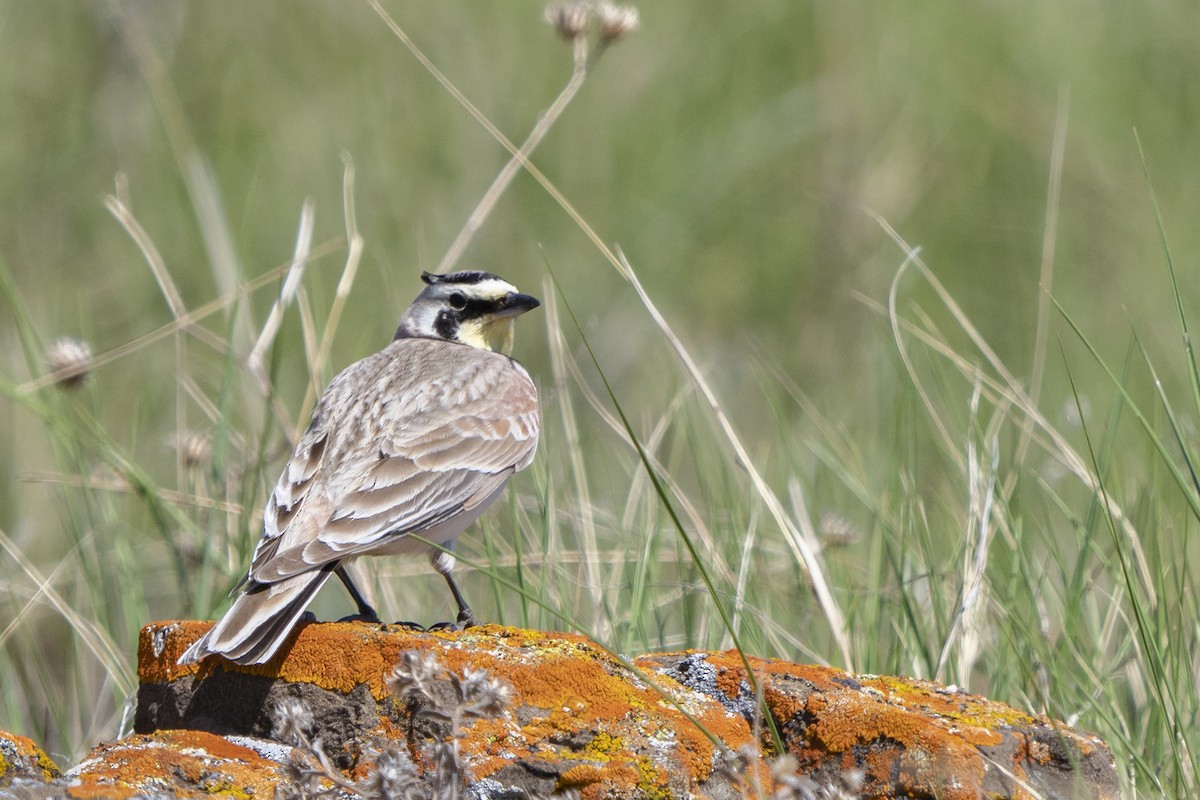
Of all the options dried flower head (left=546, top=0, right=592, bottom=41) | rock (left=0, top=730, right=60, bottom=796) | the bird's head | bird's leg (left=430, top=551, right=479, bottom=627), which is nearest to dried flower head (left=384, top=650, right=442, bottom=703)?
rock (left=0, top=730, right=60, bottom=796)

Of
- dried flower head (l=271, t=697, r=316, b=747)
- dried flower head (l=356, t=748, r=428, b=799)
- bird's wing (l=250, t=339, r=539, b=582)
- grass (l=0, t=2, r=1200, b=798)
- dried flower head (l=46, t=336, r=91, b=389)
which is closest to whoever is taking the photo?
dried flower head (l=356, t=748, r=428, b=799)

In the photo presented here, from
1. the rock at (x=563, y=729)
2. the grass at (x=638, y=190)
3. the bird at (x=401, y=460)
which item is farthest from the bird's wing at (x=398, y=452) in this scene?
the grass at (x=638, y=190)

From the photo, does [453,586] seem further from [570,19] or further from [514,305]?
[570,19]

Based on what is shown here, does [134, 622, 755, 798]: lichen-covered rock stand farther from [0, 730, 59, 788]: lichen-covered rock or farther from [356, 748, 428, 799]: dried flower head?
[0, 730, 59, 788]: lichen-covered rock

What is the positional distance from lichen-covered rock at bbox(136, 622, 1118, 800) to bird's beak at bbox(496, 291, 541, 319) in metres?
2.23

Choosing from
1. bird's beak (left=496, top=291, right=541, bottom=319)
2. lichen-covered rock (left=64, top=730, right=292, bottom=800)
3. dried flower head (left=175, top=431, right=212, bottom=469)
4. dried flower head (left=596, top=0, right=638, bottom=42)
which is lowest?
lichen-covered rock (left=64, top=730, right=292, bottom=800)

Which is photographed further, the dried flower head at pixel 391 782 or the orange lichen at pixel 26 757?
the orange lichen at pixel 26 757

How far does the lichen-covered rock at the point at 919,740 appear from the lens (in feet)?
10.1

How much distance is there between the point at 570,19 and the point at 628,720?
316cm

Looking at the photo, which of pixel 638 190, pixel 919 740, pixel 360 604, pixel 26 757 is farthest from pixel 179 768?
pixel 638 190

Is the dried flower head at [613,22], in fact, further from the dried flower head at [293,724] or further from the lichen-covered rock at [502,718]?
the dried flower head at [293,724]

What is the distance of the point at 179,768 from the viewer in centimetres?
290

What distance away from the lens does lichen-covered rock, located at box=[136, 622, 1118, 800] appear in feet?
10.0

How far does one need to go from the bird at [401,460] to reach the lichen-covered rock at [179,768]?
301mm
